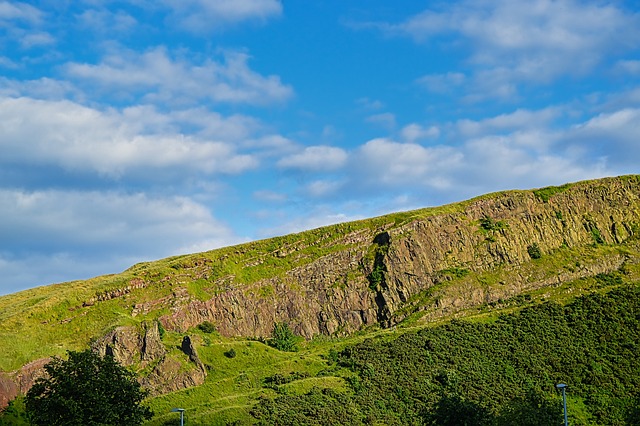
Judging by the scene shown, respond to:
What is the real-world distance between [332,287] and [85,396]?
55.1 metres

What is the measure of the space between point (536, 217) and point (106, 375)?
80.6 meters

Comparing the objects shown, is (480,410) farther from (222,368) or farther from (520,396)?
(222,368)

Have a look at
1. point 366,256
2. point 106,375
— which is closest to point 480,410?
point 106,375

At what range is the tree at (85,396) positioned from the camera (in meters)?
56.5

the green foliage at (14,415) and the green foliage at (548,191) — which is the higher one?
the green foliage at (548,191)

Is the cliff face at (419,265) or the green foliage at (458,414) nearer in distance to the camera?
the green foliage at (458,414)

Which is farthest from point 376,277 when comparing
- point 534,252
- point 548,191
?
point 548,191

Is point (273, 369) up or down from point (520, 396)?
up

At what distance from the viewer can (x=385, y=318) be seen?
105312 millimetres

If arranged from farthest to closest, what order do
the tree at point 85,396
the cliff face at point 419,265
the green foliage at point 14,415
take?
1. the cliff face at point 419,265
2. the green foliage at point 14,415
3. the tree at point 85,396

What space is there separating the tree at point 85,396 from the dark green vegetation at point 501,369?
1565 centimetres

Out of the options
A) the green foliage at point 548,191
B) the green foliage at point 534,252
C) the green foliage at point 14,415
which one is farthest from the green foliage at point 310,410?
the green foliage at point 548,191

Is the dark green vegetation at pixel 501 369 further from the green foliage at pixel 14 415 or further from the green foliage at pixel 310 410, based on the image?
the green foliage at pixel 14 415

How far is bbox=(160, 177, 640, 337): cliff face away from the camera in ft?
341
